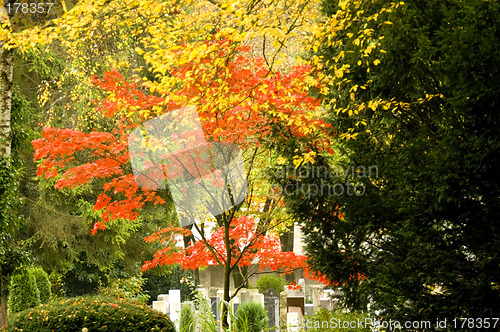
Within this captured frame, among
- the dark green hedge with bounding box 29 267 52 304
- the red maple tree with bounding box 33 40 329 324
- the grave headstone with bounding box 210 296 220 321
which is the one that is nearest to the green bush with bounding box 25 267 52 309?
the dark green hedge with bounding box 29 267 52 304

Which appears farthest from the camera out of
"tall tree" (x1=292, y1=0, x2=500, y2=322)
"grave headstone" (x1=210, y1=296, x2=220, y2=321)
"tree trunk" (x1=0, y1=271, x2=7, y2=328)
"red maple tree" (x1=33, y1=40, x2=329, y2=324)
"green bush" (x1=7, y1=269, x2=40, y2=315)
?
"grave headstone" (x1=210, y1=296, x2=220, y2=321)

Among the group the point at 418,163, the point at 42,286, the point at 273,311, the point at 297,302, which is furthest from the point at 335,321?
the point at 42,286

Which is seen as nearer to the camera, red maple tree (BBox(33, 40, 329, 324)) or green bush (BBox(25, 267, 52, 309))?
red maple tree (BBox(33, 40, 329, 324))

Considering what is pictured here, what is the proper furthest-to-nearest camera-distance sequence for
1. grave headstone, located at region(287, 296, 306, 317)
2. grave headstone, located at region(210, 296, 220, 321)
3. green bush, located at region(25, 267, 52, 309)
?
grave headstone, located at region(287, 296, 306, 317), green bush, located at region(25, 267, 52, 309), grave headstone, located at region(210, 296, 220, 321)

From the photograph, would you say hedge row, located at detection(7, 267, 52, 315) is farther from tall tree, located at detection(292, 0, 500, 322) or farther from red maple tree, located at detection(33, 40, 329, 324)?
tall tree, located at detection(292, 0, 500, 322)

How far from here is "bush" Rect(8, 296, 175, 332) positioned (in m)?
6.75

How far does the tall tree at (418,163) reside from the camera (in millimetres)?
3844

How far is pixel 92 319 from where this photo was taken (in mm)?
6801

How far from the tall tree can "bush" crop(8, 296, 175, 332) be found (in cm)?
245

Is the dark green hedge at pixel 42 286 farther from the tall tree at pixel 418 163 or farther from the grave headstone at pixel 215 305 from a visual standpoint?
the tall tree at pixel 418 163

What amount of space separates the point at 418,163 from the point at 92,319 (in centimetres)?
465

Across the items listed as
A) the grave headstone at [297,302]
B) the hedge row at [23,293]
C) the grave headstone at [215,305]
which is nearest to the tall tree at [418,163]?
the grave headstone at [215,305]

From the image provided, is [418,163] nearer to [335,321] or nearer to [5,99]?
[335,321]

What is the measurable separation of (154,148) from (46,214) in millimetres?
5403
